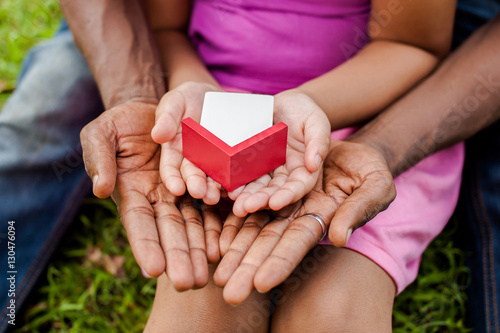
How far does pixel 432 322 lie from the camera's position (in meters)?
2.03

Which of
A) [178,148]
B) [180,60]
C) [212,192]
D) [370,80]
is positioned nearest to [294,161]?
[212,192]

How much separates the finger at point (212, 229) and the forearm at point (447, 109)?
27.4 inches

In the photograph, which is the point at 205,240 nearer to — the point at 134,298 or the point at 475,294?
the point at 134,298

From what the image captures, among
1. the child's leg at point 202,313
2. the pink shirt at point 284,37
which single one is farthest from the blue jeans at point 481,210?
the child's leg at point 202,313

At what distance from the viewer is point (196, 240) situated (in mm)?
1415

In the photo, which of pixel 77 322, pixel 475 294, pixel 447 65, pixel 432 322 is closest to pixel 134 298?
pixel 77 322

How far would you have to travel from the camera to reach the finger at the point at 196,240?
4.33ft

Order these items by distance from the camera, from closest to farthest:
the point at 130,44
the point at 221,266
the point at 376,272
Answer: the point at 221,266, the point at 376,272, the point at 130,44

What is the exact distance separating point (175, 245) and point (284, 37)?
1.15 m

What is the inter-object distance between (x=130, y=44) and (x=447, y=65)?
1461mm

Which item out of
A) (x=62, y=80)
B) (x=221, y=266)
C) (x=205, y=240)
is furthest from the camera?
(x=62, y=80)

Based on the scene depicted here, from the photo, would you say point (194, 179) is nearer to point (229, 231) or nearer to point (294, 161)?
point (229, 231)

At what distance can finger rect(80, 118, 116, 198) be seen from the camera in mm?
1390

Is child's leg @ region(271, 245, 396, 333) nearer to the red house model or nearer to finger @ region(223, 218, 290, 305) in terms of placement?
finger @ region(223, 218, 290, 305)
